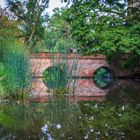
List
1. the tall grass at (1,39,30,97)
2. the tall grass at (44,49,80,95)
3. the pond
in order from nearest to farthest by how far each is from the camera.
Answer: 1. the pond
2. the tall grass at (44,49,80,95)
3. the tall grass at (1,39,30,97)

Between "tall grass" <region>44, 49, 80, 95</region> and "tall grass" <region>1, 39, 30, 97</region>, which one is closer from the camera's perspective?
"tall grass" <region>44, 49, 80, 95</region>

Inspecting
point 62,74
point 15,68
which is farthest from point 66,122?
point 15,68

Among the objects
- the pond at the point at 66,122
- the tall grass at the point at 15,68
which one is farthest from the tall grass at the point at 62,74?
the pond at the point at 66,122

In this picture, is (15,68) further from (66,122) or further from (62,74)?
(66,122)

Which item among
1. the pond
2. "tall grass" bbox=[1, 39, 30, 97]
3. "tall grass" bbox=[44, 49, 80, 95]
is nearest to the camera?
the pond

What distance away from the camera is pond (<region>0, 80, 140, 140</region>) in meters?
6.55

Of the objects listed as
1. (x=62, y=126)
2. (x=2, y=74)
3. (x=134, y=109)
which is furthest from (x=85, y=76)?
(x=62, y=126)

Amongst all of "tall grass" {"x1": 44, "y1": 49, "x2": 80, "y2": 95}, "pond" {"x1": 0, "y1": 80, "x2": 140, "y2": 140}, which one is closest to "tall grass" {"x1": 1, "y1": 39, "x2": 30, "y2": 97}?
"tall grass" {"x1": 44, "y1": 49, "x2": 80, "y2": 95}

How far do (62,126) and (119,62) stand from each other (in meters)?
17.2

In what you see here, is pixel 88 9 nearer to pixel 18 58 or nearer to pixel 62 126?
pixel 18 58

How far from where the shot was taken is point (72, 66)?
12.2 metres

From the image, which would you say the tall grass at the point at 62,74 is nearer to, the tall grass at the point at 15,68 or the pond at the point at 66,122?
the tall grass at the point at 15,68

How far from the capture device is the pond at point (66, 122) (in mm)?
6547

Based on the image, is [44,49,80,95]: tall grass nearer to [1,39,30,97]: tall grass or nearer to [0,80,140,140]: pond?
[1,39,30,97]: tall grass
